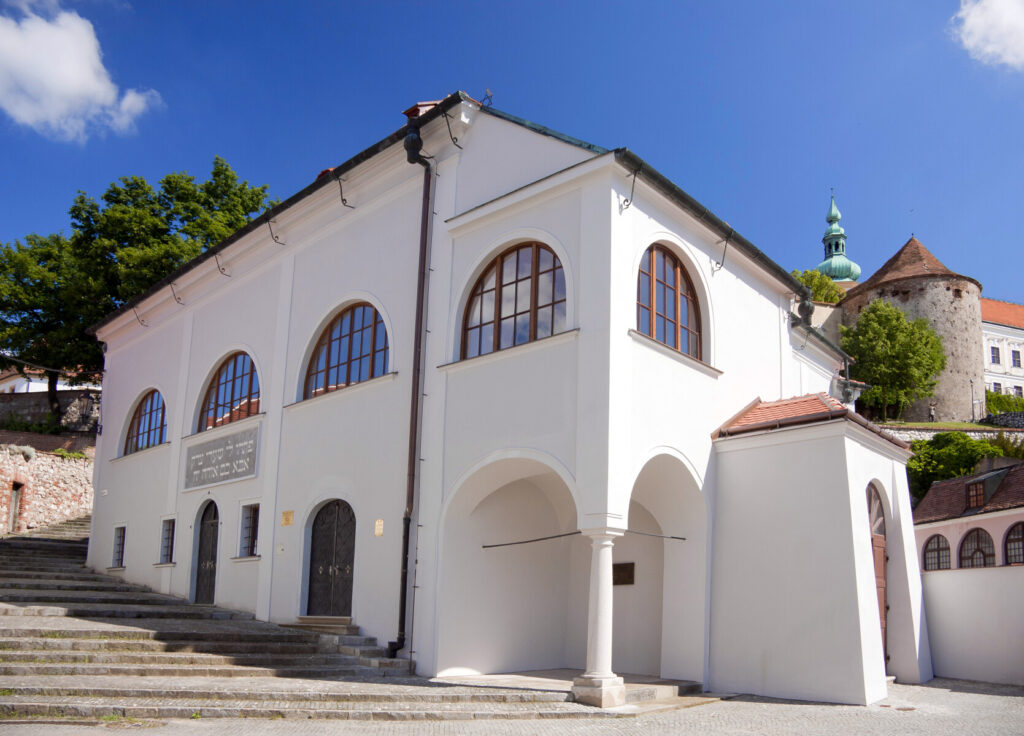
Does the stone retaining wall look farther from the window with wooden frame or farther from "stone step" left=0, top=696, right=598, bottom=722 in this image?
the window with wooden frame

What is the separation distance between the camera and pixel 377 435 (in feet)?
43.6

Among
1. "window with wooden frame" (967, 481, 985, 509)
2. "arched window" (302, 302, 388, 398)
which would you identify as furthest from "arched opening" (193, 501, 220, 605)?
"window with wooden frame" (967, 481, 985, 509)

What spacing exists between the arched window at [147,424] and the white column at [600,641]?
1302 cm

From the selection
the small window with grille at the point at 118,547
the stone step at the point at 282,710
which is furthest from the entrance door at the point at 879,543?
the small window with grille at the point at 118,547

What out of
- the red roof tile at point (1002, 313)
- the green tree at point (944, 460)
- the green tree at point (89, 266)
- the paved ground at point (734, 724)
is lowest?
the paved ground at point (734, 724)

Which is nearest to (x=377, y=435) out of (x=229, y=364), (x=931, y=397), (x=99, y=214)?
(x=229, y=364)

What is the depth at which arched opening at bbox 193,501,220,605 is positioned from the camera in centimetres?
1680

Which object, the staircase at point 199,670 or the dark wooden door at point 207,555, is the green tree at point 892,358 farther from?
the staircase at point 199,670

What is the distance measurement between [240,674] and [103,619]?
3827 mm

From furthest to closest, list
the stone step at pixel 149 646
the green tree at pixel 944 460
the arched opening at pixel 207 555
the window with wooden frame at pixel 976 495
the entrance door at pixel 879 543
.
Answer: the green tree at pixel 944 460
the window with wooden frame at pixel 976 495
the arched opening at pixel 207 555
the entrance door at pixel 879 543
the stone step at pixel 149 646

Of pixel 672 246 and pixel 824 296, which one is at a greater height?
pixel 824 296

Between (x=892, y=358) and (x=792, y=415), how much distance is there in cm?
4019

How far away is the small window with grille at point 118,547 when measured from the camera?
66.6 ft

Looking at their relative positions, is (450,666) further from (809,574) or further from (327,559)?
(809,574)
